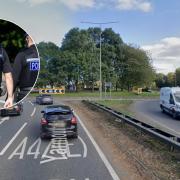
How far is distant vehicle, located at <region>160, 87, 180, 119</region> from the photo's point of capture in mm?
26766

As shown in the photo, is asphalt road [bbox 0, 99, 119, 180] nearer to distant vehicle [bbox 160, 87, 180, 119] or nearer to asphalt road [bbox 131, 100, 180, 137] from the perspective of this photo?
asphalt road [bbox 131, 100, 180, 137]

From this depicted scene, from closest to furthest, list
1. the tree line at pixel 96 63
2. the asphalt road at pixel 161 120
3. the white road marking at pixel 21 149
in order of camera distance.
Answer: the white road marking at pixel 21 149 < the asphalt road at pixel 161 120 < the tree line at pixel 96 63

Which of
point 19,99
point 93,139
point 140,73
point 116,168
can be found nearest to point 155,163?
point 116,168

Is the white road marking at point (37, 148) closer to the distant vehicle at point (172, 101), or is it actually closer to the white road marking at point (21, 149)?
the white road marking at point (21, 149)

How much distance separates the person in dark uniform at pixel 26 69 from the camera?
155 cm

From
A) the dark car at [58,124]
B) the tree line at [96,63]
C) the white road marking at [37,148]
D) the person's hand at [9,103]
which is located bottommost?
the white road marking at [37,148]

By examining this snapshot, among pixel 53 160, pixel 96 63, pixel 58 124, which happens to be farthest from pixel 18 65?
pixel 96 63

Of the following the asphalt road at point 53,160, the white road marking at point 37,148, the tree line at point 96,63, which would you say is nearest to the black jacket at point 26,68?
the asphalt road at point 53,160

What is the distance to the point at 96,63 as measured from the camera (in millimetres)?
82500

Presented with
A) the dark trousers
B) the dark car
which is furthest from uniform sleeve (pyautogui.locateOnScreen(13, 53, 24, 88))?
the dark car

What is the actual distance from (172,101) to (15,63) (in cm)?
2792

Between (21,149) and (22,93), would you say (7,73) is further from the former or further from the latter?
(21,149)

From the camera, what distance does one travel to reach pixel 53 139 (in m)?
15.3

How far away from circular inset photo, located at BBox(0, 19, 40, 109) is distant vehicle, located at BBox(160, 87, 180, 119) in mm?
25625
